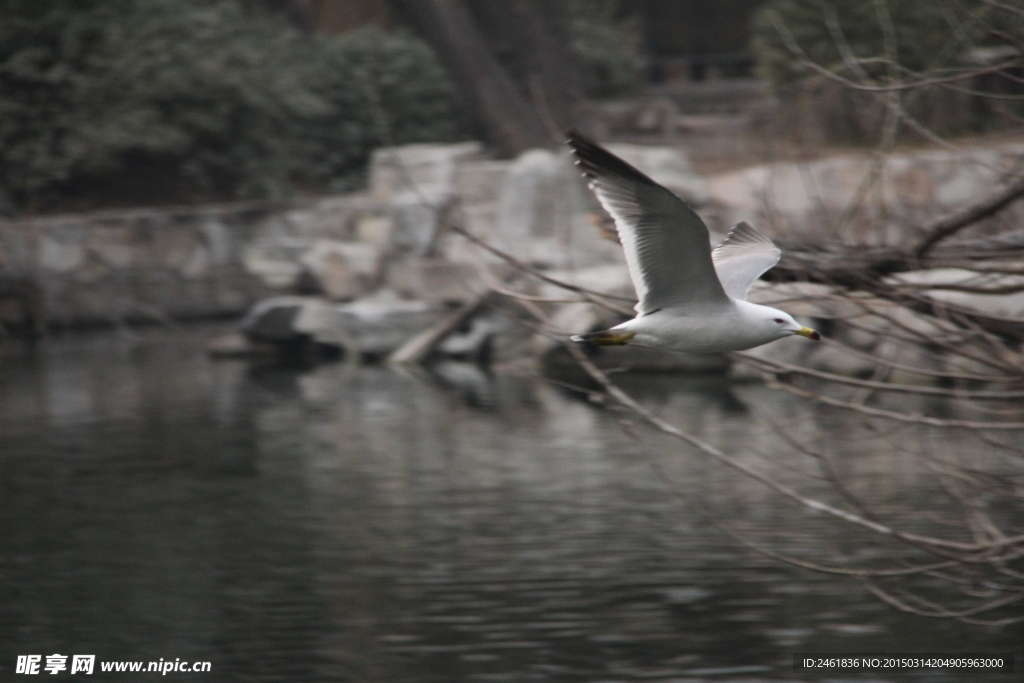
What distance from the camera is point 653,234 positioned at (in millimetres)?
4375

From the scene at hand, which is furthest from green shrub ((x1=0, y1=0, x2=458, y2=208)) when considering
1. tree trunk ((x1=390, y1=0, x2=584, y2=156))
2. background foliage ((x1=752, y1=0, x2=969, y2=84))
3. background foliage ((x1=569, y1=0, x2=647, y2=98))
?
background foliage ((x1=752, y1=0, x2=969, y2=84))

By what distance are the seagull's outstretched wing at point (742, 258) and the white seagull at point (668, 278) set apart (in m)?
0.20

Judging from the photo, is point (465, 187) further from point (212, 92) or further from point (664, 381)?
point (664, 381)

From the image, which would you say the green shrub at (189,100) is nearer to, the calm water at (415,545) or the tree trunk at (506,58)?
the tree trunk at (506,58)

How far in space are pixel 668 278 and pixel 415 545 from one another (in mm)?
4188

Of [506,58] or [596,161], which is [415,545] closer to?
[596,161]

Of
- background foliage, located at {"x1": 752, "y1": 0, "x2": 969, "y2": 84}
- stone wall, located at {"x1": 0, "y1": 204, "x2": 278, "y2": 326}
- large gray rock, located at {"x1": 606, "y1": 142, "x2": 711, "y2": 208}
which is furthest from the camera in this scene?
stone wall, located at {"x1": 0, "y1": 204, "x2": 278, "y2": 326}

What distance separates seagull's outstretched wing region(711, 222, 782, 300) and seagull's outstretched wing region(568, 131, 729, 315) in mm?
272

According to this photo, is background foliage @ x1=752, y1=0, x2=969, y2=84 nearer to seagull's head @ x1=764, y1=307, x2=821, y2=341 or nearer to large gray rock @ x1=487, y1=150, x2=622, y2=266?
large gray rock @ x1=487, y1=150, x2=622, y2=266

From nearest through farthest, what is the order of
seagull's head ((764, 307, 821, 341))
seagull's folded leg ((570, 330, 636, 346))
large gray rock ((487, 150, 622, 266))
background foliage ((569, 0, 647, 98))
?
seagull's folded leg ((570, 330, 636, 346)) → seagull's head ((764, 307, 821, 341)) → large gray rock ((487, 150, 622, 266)) → background foliage ((569, 0, 647, 98))

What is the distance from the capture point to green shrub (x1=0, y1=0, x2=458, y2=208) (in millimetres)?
17359

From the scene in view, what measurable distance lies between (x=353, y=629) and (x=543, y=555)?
4.85 feet

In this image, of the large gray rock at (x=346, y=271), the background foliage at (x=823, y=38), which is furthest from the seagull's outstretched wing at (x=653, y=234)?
the large gray rock at (x=346, y=271)

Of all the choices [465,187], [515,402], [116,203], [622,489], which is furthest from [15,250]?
[622,489]
